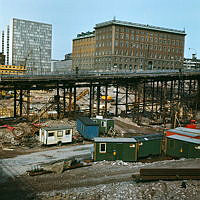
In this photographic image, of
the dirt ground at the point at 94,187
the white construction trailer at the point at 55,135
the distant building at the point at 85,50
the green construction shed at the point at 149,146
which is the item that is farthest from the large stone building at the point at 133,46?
the dirt ground at the point at 94,187

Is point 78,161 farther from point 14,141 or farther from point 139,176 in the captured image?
point 14,141

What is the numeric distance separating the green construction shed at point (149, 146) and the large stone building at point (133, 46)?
79.4 metres

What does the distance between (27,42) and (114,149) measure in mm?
172132

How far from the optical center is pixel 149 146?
26.7 meters

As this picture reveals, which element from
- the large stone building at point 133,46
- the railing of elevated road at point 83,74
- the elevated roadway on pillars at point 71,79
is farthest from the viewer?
the large stone building at point 133,46

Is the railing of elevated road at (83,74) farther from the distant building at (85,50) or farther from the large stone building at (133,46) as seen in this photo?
the distant building at (85,50)

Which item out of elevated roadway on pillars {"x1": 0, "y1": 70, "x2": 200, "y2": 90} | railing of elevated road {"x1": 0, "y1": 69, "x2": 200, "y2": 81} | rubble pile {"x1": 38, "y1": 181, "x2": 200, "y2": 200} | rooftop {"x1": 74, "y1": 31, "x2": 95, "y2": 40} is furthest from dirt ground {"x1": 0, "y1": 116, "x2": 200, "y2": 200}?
rooftop {"x1": 74, "y1": 31, "x2": 95, "y2": 40}

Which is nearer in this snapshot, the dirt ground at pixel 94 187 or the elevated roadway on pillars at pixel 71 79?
the dirt ground at pixel 94 187

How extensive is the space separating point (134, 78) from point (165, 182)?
37.8 metres

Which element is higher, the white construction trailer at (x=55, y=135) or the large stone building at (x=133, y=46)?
the large stone building at (x=133, y=46)

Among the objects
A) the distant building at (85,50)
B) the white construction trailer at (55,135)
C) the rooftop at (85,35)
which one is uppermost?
the rooftop at (85,35)

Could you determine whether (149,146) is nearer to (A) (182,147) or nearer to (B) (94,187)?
(A) (182,147)

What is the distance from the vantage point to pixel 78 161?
2489 cm

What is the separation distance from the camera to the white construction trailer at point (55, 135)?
3119 cm
